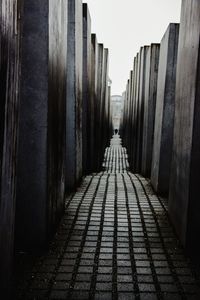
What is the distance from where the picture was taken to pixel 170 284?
377 cm

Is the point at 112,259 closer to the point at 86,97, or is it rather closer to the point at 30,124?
the point at 30,124

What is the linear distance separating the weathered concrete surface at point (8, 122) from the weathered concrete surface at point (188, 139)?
97.3 inches

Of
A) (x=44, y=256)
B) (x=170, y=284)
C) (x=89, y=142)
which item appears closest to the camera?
(x=170, y=284)

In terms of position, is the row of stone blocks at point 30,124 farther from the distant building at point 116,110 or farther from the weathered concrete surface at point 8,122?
the distant building at point 116,110

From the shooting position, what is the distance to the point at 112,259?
4.42 meters

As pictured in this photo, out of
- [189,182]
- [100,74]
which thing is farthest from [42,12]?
[100,74]

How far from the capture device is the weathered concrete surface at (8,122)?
2619 mm

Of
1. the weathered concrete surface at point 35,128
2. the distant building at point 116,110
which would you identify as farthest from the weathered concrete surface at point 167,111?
the distant building at point 116,110

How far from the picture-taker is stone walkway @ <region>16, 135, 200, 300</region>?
3592 mm

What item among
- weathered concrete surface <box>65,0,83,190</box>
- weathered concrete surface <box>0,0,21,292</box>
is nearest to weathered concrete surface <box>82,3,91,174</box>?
weathered concrete surface <box>65,0,83,190</box>

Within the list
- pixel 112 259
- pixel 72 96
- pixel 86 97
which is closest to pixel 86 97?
pixel 86 97

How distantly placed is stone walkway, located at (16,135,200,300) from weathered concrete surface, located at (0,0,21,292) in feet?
2.56

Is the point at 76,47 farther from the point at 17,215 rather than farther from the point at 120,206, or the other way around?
the point at 17,215

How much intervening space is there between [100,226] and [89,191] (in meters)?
2.74
